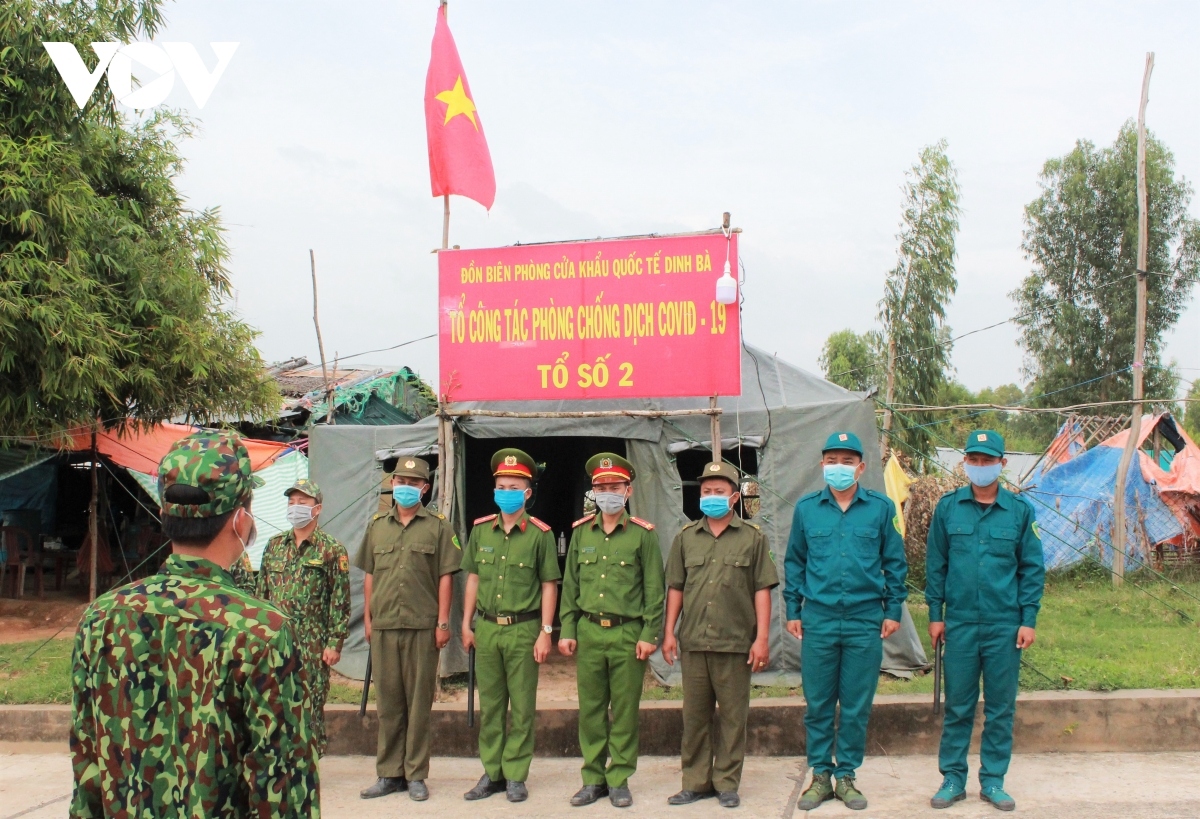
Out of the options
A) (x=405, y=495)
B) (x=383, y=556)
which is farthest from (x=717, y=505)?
(x=383, y=556)

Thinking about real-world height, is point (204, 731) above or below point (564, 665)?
above

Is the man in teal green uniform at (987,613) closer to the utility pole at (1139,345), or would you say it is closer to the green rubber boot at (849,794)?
the green rubber boot at (849,794)

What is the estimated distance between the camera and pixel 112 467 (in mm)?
13430

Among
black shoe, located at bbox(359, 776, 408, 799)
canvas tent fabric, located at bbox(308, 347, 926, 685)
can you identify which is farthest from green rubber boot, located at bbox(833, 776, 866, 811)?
black shoe, located at bbox(359, 776, 408, 799)

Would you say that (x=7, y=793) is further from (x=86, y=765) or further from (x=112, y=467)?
(x=112, y=467)

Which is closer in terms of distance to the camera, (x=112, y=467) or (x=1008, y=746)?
(x=1008, y=746)

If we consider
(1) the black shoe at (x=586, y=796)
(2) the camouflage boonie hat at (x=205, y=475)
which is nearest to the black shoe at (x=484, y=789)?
(1) the black shoe at (x=586, y=796)

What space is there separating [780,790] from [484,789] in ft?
5.16

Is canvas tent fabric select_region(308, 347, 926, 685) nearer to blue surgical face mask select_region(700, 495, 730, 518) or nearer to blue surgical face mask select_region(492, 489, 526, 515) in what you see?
blue surgical face mask select_region(492, 489, 526, 515)

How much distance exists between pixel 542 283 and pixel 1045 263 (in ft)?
63.1

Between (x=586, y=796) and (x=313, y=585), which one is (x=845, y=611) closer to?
(x=586, y=796)

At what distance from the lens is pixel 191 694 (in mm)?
1960

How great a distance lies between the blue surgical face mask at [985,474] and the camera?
4.84 m

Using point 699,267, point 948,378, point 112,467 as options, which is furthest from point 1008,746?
point 948,378
